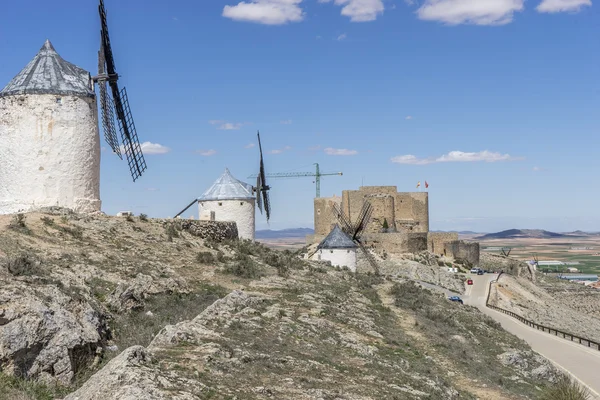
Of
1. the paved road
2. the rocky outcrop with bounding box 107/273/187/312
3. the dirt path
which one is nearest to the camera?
the dirt path

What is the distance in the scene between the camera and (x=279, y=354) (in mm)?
10727

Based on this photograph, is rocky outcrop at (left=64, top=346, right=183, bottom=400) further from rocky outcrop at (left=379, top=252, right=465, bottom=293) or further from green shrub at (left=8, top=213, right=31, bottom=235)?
rocky outcrop at (left=379, top=252, right=465, bottom=293)

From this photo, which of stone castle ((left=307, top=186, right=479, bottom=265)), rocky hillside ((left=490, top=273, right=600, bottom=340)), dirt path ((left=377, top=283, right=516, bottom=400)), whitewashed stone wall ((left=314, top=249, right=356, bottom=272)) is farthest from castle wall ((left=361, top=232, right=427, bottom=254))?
dirt path ((left=377, top=283, right=516, bottom=400))

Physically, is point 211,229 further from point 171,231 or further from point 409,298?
point 409,298

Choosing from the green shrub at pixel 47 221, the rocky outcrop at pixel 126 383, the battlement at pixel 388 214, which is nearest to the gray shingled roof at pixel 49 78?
the green shrub at pixel 47 221

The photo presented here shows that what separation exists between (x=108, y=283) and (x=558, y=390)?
31.7ft

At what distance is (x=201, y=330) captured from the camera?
10.8 m

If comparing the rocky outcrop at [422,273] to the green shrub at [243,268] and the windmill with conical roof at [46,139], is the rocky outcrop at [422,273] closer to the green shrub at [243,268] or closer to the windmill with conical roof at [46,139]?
the green shrub at [243,268]

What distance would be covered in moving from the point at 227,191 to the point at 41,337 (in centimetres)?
2374

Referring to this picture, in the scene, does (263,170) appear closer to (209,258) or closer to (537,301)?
(209,258)

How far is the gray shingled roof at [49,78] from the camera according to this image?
2028 cm

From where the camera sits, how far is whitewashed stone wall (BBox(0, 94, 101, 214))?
20125mm

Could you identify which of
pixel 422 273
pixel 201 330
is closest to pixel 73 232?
pixel 201 330

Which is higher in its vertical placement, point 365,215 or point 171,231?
point 365,215
